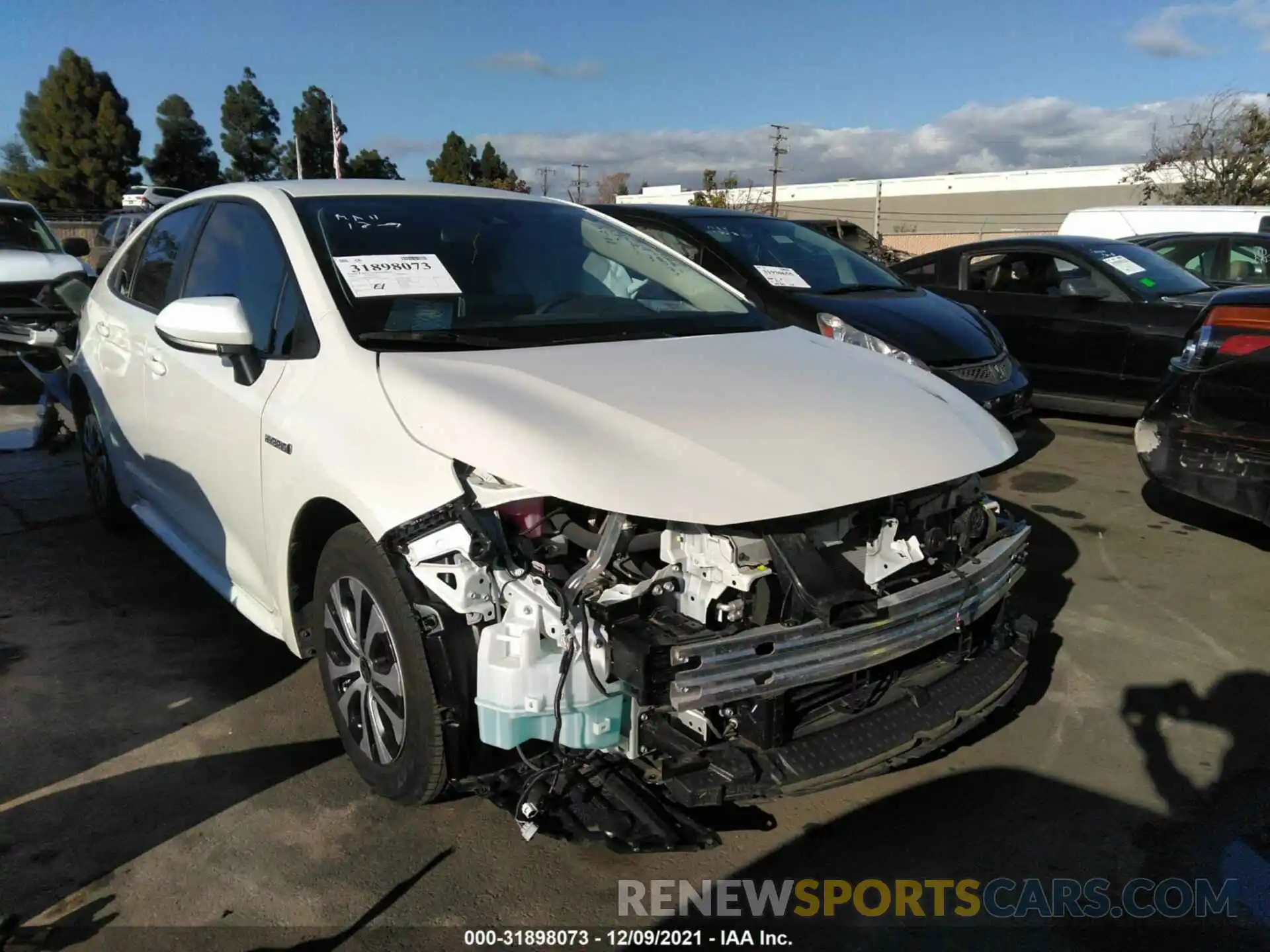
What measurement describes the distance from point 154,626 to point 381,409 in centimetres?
216

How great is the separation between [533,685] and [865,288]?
4918 mm

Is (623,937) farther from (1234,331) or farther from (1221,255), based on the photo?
(1221,255)

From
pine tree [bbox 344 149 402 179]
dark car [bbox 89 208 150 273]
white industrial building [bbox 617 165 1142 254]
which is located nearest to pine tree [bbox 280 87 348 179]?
pine tree [bbox 344 149 402 179]

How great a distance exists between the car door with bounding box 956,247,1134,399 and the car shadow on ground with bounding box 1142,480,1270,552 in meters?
1.60

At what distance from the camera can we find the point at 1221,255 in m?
9.28

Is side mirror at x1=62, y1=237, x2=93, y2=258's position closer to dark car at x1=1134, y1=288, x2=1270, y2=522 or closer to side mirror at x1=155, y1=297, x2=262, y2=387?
side mirror at x1=155, y1=297, x2=262, y2=387

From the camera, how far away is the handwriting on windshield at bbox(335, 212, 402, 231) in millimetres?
3203

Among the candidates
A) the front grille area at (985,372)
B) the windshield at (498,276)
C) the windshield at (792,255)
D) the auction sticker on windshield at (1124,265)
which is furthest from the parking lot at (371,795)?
the auction sticker on windshield at (1124,265)

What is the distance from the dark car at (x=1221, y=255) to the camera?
29.9 feet

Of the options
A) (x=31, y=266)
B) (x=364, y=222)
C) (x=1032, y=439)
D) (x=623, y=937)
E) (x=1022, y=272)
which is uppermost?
(x=364, y=222)

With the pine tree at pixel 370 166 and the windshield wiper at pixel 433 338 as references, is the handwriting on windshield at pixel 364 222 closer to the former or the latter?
the windshield wiper at pixel 433 338

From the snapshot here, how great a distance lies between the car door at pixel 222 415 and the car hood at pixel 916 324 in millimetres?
3510

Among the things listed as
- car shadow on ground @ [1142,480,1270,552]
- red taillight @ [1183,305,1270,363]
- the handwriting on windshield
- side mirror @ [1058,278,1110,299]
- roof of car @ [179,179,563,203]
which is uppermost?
roof of car @ [179,179,563,203]

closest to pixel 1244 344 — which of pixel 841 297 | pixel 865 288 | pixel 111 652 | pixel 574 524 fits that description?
pixel 841 297
